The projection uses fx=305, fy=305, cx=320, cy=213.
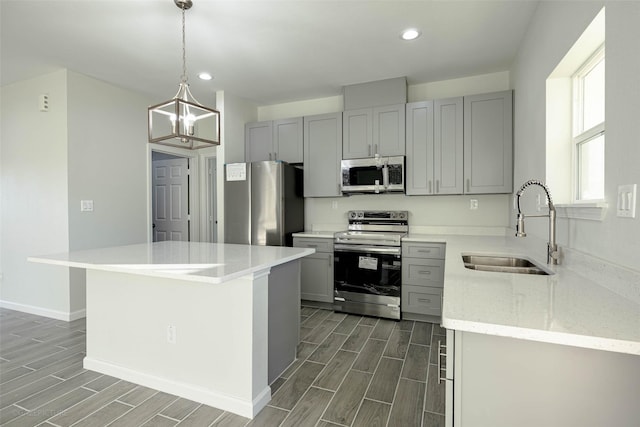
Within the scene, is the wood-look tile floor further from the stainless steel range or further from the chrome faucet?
the chrome faucet

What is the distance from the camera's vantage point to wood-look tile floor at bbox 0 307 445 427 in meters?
1.69

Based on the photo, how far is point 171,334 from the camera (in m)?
1.94

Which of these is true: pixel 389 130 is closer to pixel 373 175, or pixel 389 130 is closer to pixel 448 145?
pixel 373 175

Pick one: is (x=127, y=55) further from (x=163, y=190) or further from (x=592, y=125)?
(x=592, y=125)

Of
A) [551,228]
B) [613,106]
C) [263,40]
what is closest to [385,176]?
[263,40]

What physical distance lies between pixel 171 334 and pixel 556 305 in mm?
2011

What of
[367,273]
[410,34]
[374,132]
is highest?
[410,34]

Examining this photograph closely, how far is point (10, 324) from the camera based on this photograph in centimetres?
314

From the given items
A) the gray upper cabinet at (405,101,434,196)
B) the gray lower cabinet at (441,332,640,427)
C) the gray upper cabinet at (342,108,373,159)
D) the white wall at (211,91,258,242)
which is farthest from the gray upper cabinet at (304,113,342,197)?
the gray lower cabinet at (441,332,640,427)

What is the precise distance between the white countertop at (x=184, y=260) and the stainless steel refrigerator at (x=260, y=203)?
1266mm

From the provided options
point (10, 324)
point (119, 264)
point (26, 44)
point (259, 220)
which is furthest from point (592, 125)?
point (10, 324)

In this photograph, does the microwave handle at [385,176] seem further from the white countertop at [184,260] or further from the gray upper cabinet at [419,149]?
the white countertop at [184,260]

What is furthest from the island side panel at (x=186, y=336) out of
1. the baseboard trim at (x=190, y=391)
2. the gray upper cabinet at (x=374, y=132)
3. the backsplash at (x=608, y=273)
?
the gray upper cabinet at (x=374, y=132)

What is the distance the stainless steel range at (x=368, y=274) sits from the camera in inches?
126
